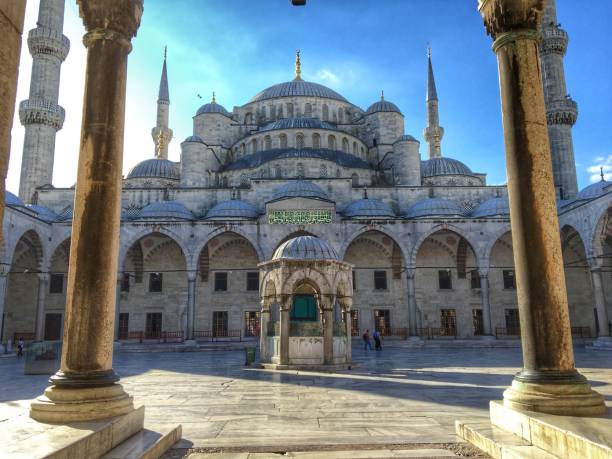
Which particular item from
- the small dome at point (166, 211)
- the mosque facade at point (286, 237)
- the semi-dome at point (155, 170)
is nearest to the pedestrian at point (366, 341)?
the mosque facade at point (286, 237)

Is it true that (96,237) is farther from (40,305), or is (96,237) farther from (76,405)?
(40,305)

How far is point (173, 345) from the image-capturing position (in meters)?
21.4

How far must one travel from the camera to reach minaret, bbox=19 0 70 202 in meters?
25.5

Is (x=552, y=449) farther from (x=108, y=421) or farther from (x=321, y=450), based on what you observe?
(x=108, y=421)

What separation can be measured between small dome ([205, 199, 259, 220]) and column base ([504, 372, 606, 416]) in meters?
20.7

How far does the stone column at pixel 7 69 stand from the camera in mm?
2730

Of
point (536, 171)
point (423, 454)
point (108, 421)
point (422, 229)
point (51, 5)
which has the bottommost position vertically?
point (423, 454)

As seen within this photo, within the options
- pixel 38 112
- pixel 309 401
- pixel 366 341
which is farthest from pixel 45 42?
pixel 309 401

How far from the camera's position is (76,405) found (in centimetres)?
385

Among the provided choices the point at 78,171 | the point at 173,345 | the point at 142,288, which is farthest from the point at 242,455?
the point at 142,288

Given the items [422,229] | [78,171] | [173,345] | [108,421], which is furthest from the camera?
[422,229]

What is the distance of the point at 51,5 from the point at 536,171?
29.1 metres

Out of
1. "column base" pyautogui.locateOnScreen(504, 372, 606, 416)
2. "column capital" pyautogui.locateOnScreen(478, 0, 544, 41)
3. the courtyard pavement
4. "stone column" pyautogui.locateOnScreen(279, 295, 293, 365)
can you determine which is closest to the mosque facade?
"stone column" pyautogui.locateOnScreen(279, 295, 293, 365)

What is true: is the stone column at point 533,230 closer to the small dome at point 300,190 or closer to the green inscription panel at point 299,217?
the green inscription panel at point 299,217
